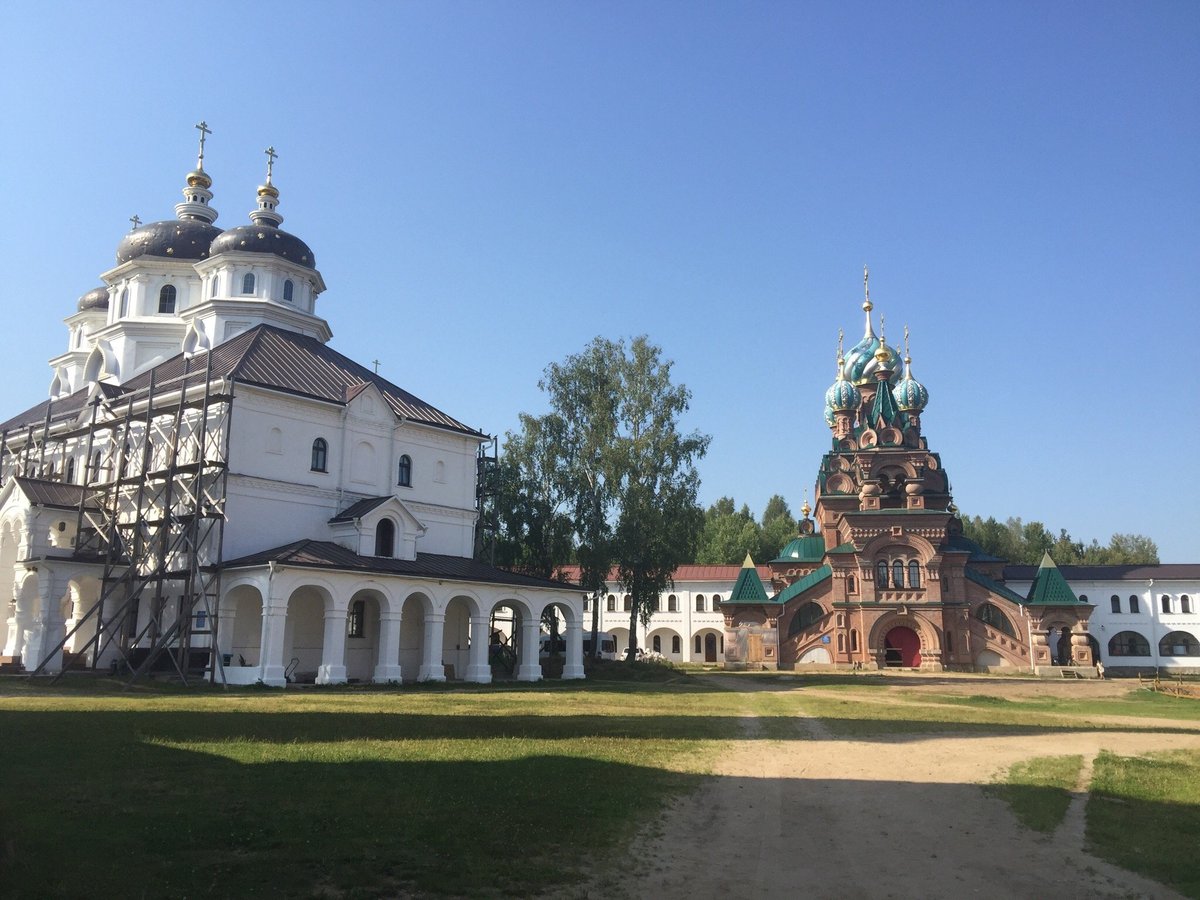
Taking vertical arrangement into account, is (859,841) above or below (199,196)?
below

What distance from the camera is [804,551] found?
63875 millimetres

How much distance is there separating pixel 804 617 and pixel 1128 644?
898 inches

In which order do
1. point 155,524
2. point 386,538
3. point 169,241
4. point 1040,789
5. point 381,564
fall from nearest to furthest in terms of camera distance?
point 1040,789, point 155,524, point 381,564, point 386,538, point 169,241

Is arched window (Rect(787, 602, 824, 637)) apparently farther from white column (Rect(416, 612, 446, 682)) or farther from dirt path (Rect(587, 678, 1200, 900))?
dirt path (Rect(587, 678, 1200, 900))

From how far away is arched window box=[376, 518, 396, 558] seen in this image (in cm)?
3506

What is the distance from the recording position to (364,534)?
34.0m

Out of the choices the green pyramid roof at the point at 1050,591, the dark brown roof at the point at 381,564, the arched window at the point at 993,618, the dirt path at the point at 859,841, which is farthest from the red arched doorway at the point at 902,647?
the dirt path at the point at 859,841

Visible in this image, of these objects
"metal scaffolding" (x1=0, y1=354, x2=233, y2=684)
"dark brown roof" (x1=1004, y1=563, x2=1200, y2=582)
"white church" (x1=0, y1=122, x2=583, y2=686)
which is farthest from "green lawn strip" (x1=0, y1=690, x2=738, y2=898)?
"dark brown roof" (x1=1004, y1=563, x2=1200, y2=582)

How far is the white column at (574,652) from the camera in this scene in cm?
3719

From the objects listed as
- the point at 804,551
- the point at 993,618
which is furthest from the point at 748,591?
the point at 993,618

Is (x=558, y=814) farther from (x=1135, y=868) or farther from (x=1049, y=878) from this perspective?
(x=1135, y=868)

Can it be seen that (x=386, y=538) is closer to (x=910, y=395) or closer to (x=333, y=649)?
(x=333, y=649)

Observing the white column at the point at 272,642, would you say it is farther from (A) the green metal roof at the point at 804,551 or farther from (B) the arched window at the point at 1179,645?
(B) the arched window at the point at 1179,645

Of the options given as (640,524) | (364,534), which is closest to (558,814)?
(364,534)
